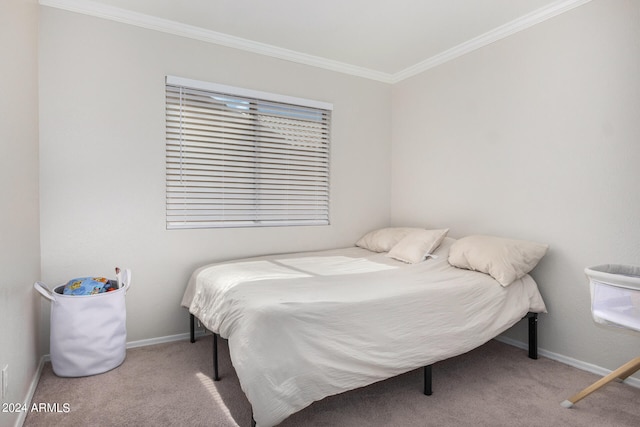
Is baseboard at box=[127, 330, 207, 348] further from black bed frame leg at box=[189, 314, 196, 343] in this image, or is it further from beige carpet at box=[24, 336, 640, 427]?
beige carpet at box=[24, 336, 640, 427]

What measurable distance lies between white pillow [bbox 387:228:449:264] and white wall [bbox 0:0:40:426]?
2.54 metres

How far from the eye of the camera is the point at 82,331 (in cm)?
227

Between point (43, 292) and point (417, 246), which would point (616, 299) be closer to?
point (417, 246)

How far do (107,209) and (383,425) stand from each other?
7.89 ft

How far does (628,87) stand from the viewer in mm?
2301

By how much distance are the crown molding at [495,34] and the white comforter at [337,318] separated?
1.95 metres

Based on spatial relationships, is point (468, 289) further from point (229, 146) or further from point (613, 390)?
point (229, 146)

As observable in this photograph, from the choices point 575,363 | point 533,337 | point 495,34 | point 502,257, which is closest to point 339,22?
point 495,34

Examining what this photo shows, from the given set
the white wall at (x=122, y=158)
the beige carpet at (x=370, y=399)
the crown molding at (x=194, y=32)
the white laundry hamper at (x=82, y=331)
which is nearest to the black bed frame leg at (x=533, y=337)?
the beige carpet at (x=370, y=399)

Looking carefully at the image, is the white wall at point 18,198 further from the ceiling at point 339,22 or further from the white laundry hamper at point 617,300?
the white laundry hamper at point 617,300

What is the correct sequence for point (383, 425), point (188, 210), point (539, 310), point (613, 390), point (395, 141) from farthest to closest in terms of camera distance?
1. point (395, 141)
2. point (188, 210)
3. point (539, 310)
4. point (613, 390)
5. point (383, 425)

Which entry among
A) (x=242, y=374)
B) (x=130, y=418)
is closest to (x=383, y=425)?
(x=242, y=374)

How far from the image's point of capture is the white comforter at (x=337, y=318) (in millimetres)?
1642

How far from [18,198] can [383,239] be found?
2785 millimetres
